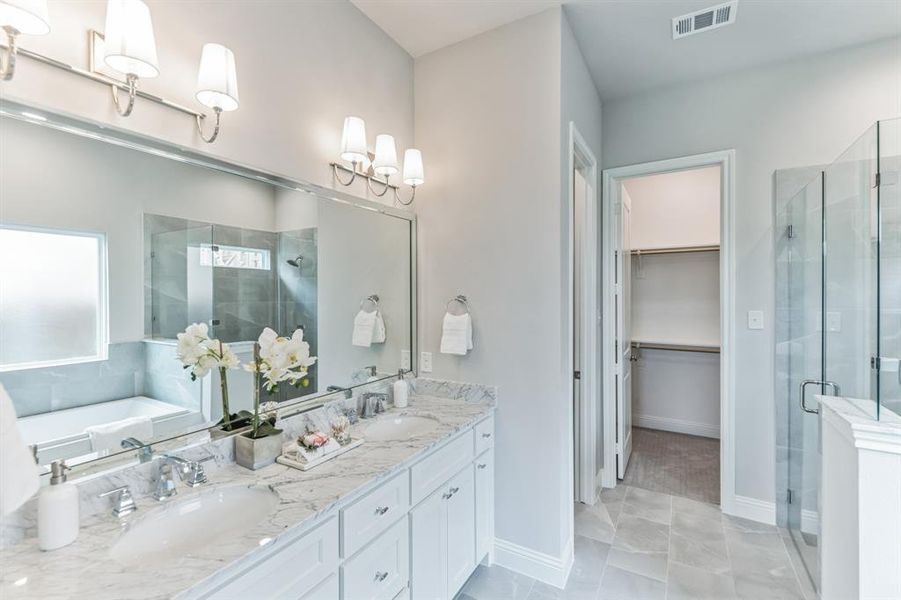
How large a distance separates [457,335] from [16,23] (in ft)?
6.01

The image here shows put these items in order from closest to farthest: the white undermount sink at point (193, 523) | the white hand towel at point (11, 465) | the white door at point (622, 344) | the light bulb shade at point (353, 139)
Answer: the white hand towel at point (11, 465), the white undermount sink at point (193, 523), the light bulb shade at point (353, 139), the white door at point (622, 344)

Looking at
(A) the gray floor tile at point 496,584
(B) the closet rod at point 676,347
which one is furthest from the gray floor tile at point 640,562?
(B) the closet rod at point 676,347

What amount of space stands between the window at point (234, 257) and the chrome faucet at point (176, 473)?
0.65 metres

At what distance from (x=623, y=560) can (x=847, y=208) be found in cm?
207

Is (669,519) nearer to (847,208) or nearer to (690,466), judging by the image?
(690,466)

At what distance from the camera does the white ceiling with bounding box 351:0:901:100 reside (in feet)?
6.63

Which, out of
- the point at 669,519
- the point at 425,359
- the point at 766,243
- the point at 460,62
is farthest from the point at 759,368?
the point at 460,62

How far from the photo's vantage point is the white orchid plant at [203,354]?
1.32 metres

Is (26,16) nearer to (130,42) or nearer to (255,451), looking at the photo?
(130,42)

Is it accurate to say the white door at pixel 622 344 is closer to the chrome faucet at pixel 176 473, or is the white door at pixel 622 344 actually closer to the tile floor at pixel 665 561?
the tile floor at pixel 665 561

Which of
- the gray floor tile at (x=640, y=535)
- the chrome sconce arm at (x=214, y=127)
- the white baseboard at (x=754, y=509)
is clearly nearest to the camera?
the chrome sconce arm at (x=214, y=127)

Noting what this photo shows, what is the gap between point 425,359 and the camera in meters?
2.38

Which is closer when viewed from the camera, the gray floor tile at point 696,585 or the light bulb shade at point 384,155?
Result: the gray floor tile at point 696,585

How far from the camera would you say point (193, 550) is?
109 centimetres
